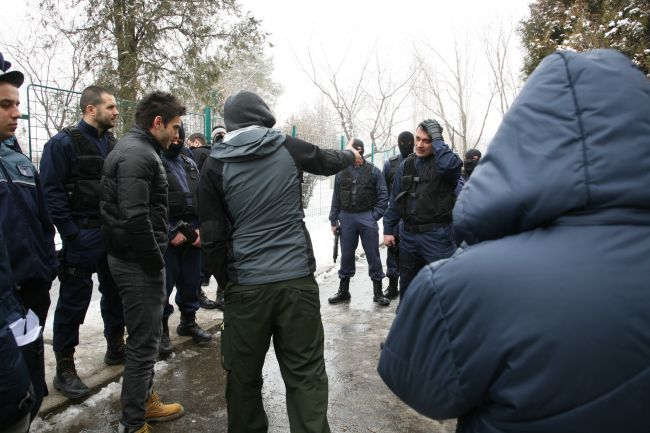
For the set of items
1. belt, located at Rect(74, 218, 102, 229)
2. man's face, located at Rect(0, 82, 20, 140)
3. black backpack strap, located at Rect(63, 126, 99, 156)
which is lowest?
belt, located at Rect(74, 218, 102, 229)

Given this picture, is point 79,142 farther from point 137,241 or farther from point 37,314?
point 37,314

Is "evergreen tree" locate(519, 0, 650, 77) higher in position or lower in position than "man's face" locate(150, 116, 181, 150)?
higher

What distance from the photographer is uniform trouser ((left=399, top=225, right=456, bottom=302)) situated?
434 centimetres

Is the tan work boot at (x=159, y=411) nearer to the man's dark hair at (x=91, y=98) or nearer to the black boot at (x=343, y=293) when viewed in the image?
the man's dark hair at (x=91, y=98)

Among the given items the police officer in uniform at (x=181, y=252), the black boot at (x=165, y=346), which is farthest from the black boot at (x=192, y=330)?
the black boot at (x=165, y=346)

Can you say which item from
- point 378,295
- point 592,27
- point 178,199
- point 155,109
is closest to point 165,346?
point 178,199

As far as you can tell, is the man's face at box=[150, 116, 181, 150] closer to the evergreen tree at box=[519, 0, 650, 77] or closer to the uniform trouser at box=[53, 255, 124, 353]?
the uniform trouser at box=[53, 255, 124, 353]

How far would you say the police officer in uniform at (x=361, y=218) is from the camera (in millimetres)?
6148

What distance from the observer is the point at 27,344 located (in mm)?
1735

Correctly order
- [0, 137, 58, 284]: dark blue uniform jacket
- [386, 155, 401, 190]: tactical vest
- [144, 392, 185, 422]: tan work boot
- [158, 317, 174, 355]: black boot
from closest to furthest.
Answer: [0, 137, 58, 284]: dark blue uniform jacket, [144, 392, 185, 422]: tan work boot, [158, 317, 174, 355]: black boot, [386, 155, 401, 190]: tactical vest

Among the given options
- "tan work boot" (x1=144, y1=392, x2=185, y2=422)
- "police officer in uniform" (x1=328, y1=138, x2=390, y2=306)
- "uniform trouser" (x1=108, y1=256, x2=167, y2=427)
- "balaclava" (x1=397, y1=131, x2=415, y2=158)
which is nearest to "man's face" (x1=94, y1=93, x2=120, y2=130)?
"uniform trouser" (x1=108, y1=256, x2=167, y2=427)

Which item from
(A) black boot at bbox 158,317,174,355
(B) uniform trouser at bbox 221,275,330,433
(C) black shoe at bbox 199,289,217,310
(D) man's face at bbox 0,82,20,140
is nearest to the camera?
(D) man's face at bbox 0,82,20,140

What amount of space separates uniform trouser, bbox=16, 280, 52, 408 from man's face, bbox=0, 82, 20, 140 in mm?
705

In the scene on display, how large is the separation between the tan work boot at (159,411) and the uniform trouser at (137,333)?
26 centimetres
